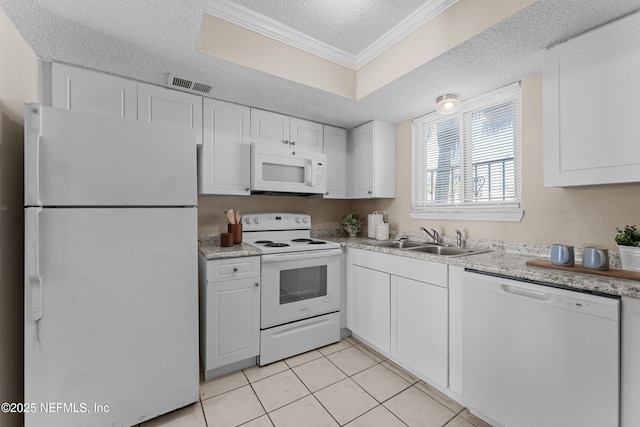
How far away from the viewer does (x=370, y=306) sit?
2.31 meters

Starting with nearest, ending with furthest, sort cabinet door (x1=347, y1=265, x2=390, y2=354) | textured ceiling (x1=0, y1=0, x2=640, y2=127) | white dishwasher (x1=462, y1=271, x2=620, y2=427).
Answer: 1. white dishwasher (x1=462, y1=271, x2=620, y2=427)
2. textured ceiling (x1=0, y1=0, x2=640, y2=127)
3. cabinet door (x1=347, y1=265, x2=390, y2=354)

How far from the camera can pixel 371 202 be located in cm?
324

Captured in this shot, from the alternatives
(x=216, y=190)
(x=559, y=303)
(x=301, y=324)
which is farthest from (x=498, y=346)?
(x=216, y=190)

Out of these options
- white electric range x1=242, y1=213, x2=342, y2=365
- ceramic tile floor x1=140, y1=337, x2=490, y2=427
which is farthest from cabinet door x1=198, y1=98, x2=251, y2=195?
ceramic tile floor x1=140, y1=337, x2=490, y2=427

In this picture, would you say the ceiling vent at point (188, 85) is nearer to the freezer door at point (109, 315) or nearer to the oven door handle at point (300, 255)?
the freezer door at point (109, 315)

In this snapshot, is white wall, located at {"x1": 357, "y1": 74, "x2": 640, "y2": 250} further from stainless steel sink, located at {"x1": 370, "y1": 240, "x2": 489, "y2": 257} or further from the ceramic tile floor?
the ceramic tile floor

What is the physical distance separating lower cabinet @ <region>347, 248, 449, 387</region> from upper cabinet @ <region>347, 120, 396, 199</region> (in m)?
0.79

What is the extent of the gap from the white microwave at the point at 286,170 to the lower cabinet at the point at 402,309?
2.67 ft

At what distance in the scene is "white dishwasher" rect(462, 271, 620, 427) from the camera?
43.8 inches

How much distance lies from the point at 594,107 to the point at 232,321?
2.65 m

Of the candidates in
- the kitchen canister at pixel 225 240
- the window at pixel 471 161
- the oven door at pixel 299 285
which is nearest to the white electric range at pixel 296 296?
the oven door at pixel 299 285

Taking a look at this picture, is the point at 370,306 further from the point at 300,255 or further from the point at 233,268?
the point at 233,268

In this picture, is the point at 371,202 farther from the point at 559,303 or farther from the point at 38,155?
the point at 38,155

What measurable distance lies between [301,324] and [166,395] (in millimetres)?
1066
